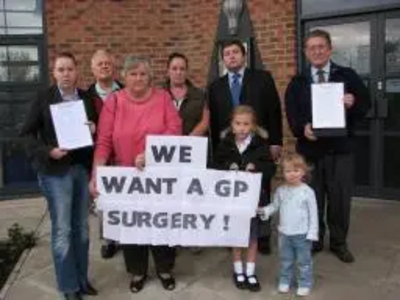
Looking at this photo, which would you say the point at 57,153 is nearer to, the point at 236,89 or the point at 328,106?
the point at 236,89

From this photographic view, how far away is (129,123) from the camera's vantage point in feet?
14.7

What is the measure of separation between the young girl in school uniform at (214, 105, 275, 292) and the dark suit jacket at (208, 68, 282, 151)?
0.54 meters

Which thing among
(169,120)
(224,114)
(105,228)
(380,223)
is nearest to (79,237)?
(105,228)

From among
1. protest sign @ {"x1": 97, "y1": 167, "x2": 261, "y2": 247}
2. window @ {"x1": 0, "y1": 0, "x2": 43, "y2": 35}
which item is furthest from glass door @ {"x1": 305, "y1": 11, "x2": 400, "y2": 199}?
window @ {"x1": 0, "y1": 0, "x2": 43, "y2": 35}

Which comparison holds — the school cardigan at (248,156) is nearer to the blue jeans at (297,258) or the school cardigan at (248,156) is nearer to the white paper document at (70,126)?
the blue jeans at (297,258)

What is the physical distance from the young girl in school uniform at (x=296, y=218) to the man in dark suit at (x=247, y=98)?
26.5 inches

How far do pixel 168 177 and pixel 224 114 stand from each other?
0.94m

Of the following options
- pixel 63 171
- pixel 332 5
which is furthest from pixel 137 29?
pixel 63 171

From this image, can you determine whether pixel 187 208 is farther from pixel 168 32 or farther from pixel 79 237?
pixel 168 32

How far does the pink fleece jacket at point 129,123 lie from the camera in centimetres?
448

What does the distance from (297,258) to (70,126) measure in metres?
1.87

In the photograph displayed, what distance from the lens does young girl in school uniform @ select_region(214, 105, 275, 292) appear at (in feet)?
15.0

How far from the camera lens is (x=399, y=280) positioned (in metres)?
4.80

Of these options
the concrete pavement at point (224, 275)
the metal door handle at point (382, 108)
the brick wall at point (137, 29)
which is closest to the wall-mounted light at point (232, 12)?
the brick wall at point (137, 29)
